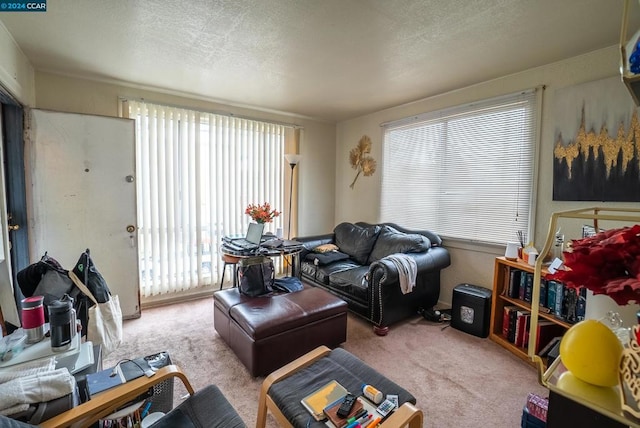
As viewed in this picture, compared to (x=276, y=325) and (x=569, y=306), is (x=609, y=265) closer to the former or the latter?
(x=276, y=325)

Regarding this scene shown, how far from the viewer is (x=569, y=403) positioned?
62cm

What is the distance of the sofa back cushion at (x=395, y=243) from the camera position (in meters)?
3.05

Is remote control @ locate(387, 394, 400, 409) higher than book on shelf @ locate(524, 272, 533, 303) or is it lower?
lower

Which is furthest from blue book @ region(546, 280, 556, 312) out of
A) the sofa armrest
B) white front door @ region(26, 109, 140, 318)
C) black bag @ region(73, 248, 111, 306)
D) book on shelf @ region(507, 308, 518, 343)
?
white front door @ region(26, 109, 140, 318)

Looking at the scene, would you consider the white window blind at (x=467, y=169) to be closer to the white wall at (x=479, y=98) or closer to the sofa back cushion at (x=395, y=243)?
the white wall at (x=479, y=98)

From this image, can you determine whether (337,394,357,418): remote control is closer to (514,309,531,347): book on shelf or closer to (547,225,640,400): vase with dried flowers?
(547,225,640,400): vase with dried flowers

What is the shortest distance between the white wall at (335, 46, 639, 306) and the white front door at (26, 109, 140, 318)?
2.91m

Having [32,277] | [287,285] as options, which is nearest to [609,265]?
[287,285]

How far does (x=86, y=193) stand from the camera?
2736 millimetres

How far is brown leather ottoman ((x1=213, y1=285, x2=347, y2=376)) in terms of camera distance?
2037 millimetres

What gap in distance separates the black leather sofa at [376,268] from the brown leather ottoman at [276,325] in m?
0.44

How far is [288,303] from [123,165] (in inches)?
85.7

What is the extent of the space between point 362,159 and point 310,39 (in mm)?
2356

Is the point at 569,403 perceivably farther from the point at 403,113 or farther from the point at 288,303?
the point at 403,113
